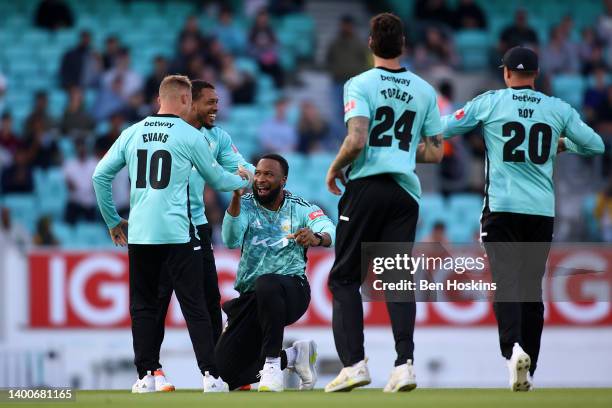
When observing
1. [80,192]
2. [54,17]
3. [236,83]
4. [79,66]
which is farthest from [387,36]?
[54,17]

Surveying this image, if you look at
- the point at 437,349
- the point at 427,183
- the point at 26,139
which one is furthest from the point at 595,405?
the point at 26,139

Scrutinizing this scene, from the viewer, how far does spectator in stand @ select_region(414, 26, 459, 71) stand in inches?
714

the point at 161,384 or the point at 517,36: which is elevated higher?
the point at 517,36

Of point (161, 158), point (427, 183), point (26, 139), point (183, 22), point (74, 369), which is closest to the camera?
point (161, 158)

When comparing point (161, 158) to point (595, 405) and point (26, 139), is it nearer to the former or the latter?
point (595, 405)

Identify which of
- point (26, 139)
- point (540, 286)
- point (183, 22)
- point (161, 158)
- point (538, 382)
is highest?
point (183, 22)

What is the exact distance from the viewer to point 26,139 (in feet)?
56.4

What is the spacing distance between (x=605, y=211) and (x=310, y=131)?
13.0 ft

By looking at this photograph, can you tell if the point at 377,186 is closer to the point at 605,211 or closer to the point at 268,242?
the point at 268,242

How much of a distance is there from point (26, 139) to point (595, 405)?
39.0ft

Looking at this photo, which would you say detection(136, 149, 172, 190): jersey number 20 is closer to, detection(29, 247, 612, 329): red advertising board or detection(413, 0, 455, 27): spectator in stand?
detection(29, 247, 612, 329): red advertising board

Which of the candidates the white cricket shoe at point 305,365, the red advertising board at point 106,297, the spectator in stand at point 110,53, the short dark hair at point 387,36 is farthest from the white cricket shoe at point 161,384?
the spectator in stand at point 110,53

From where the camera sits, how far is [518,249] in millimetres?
8219

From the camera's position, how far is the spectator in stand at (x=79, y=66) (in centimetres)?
1833
